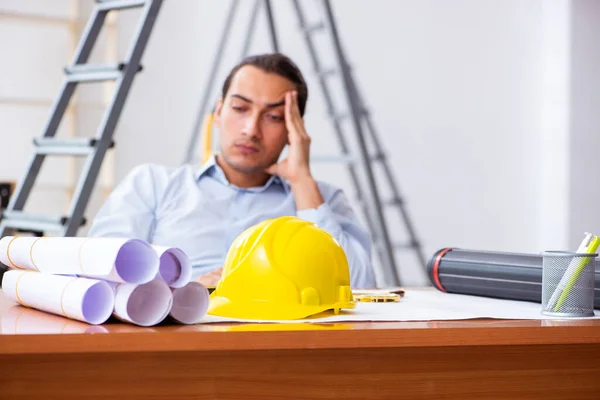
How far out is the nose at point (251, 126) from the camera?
2.21 m

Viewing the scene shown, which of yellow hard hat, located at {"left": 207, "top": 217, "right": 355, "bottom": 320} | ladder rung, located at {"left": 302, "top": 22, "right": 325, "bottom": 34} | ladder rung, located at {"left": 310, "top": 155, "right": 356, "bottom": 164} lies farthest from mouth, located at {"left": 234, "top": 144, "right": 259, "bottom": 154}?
ladder rung, located at {"left": 302, "top": 22, "right": 325, "bottom": 34}

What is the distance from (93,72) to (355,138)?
1361 millimetres

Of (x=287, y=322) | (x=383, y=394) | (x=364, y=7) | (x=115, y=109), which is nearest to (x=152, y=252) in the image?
(x=287, y=322)

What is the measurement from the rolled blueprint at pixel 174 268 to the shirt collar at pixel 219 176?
1.36 metres

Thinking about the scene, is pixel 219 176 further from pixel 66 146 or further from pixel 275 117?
pixel 66 146

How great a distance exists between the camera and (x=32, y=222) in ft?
8.99

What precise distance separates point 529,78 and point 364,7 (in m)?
0.89

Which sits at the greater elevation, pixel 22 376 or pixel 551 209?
pixel 551 209

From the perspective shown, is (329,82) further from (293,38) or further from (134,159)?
(134,159)

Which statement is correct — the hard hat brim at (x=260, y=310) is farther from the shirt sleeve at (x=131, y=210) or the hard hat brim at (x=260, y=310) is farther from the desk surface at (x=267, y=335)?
the shirt sleeve at (x=131, y=210)

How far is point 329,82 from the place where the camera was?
14.1ft

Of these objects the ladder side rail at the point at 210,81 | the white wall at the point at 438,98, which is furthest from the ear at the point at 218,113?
the white wall at the point at 438,98

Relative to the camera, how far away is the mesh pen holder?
1.16 m

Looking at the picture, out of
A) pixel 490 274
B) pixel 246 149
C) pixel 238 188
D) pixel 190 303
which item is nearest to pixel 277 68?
pixel 246 149
